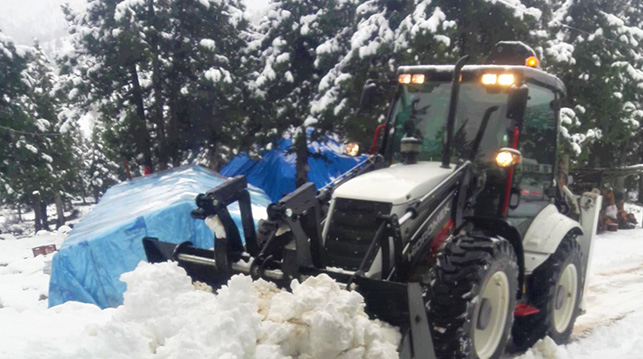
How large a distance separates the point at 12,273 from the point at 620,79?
16453 mm

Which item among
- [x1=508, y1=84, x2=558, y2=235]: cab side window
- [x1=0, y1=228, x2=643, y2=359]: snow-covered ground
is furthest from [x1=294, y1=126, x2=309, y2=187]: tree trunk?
[x1=0, y1=228, x2=643, y2=359]: snow-covered ground

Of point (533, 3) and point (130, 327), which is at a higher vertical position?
point (533, 3)

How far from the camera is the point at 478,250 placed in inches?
160

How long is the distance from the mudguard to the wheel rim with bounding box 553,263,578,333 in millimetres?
431

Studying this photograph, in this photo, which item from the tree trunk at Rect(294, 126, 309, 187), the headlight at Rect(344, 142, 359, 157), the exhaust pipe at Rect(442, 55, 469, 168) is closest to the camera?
the exhaust pipe at Rect(442, 55, 469, 168)

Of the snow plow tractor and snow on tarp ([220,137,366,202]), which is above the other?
the snow plow tractor

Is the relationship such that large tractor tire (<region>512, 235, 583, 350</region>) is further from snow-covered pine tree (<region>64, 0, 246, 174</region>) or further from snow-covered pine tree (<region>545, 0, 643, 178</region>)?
snow-covered pine tree (<region>64, 0, 246, 174</region>)

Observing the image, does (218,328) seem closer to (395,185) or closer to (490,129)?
(395,185)

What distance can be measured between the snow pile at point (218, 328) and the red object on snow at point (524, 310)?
1.97 m

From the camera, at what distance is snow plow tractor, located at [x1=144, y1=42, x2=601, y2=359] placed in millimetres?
3914

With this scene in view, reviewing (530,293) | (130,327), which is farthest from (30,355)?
(530,293)

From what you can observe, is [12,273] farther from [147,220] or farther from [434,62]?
[434,62]

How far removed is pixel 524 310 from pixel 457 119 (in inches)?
71.2

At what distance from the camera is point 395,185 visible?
4500 millimetres
